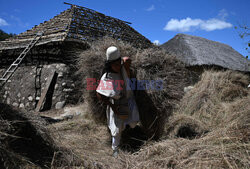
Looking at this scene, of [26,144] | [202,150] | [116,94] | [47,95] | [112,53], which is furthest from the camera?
[47,95]

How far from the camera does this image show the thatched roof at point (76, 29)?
5.50 metres

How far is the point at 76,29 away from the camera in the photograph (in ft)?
18.9

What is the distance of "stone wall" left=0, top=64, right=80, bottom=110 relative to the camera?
523 centimetres

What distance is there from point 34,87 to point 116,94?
3.97 m

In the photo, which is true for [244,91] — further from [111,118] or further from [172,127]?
[111,118]

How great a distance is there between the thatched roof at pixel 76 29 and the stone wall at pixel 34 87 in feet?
2.76

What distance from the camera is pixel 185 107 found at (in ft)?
16.4

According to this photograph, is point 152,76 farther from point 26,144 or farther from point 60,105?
point 60,105

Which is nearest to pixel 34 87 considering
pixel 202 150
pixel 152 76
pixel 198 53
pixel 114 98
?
pixel 114 98

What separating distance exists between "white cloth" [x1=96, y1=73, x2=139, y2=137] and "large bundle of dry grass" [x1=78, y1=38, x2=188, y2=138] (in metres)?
0.26

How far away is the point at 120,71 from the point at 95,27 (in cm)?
435

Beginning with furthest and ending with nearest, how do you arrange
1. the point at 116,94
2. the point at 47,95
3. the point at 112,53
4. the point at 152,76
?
the point at 47,95 → the point at 152,76 → the point at 116,94 → the point at 112,53

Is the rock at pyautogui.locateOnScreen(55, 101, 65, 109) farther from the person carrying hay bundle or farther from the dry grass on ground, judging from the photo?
the person carrying hay bundle

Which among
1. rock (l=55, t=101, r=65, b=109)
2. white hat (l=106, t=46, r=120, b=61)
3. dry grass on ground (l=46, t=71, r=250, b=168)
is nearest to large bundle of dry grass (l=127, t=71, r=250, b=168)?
dry grass on ground (l=46, t=71, r=250, b=168)
